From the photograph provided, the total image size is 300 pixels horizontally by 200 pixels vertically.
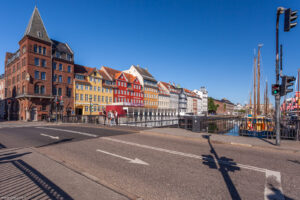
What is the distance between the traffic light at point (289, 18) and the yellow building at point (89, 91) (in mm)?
40720

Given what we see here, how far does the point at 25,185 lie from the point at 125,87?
176ft

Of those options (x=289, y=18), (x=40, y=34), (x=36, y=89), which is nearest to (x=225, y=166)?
(x=289, y=18)

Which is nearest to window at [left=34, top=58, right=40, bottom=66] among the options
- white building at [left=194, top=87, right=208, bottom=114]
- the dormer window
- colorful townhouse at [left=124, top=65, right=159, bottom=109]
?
the dormer window

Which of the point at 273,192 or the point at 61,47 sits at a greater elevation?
the point at 61,47

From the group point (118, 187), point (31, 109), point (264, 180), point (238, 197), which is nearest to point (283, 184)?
point (264, 180)

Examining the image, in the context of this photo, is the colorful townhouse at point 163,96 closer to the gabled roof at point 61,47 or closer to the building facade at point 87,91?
the building facade at point 87,91

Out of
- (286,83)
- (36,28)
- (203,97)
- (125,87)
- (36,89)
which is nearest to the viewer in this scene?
(286,83)

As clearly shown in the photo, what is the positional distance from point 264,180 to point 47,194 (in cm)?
524

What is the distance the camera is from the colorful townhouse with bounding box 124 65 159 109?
65.0m

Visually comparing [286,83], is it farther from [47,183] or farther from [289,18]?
[47,183]

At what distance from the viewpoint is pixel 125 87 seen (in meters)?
56.9

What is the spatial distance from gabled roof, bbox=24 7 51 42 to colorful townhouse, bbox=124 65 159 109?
33.0 meters

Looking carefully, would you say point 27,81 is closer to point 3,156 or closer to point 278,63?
point 3,156

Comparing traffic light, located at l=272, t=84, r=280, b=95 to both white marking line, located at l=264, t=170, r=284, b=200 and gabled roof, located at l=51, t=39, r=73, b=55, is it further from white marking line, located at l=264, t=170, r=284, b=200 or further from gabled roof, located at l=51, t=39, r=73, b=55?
gabled roof, located at l=51, t=39, r=73, b=55
